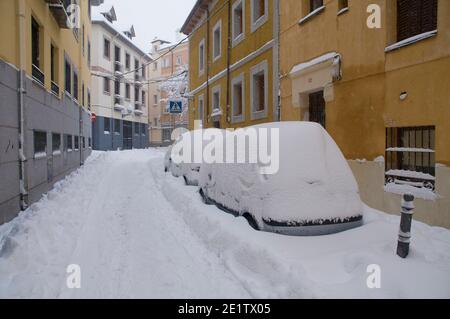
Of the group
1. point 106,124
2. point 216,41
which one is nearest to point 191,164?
point 216,41

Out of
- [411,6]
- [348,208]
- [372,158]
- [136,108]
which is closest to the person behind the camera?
[348,208]

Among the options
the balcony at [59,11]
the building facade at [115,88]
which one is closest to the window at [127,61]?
the building facade at [115,88]

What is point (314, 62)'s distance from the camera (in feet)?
28.0

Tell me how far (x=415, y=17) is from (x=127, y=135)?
3087 centimetres

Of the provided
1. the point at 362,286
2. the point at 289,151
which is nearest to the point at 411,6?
the point at 289,151

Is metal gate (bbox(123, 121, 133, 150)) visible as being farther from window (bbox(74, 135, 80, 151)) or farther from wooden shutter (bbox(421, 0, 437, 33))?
wooden shutter (bbox(421, 0, 437, 33))

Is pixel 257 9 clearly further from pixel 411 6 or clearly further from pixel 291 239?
pixel 291 239

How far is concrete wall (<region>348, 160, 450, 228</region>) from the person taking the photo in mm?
5254

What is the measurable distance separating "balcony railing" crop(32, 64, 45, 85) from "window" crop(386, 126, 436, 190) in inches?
293

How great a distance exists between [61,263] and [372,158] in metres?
5.56

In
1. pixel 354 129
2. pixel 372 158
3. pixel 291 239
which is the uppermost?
pixel 354 129

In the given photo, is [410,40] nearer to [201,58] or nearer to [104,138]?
[201,58]

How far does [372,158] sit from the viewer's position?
6.83 meters
